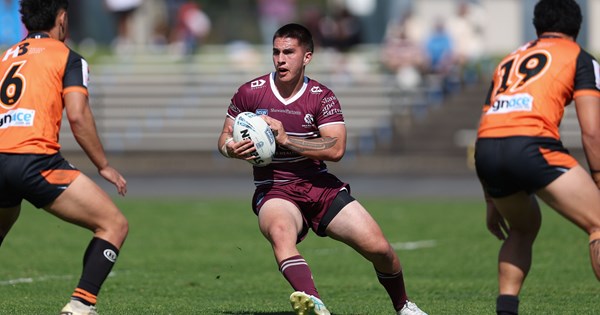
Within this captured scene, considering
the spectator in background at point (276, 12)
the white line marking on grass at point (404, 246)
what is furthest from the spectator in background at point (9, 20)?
the spectator in background at point (276, 12)

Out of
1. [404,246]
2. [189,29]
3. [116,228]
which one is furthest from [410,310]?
[189,29]

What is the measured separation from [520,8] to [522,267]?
2584 centimetres

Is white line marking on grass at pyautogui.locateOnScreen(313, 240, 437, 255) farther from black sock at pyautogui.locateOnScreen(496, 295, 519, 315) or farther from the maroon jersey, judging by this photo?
black sock at pyautogui.locateOnScreen(496, 295, 519, 315)

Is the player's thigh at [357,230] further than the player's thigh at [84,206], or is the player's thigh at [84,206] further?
the player's thigh at [357,230]

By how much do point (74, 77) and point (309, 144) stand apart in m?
1.71

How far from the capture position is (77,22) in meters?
35.5

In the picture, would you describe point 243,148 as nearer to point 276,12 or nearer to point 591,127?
point 591,127

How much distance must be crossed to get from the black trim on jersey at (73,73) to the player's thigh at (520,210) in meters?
2.73

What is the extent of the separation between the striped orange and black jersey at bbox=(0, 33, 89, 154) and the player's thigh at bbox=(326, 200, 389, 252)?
79.4 inches

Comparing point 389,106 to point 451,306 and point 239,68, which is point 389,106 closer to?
point 239,68

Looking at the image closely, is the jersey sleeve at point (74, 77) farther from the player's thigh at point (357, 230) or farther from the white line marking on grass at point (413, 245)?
the white line marking on grass at point (413, 245)

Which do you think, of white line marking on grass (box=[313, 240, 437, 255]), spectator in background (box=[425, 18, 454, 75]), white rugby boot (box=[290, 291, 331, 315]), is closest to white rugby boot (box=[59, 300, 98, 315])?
white rugby boot (box=[290, 291, 331, 315])

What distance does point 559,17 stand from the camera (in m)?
7.10

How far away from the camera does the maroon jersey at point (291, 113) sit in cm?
818
